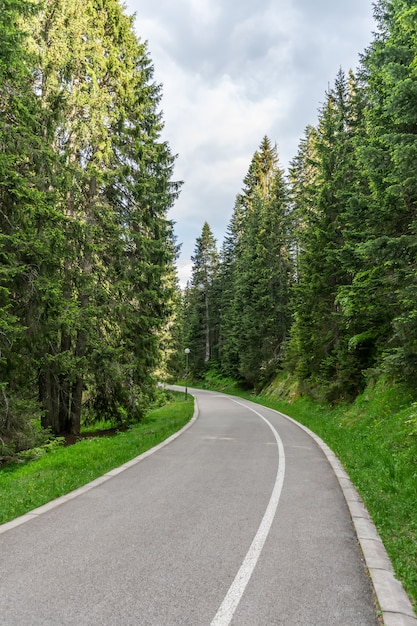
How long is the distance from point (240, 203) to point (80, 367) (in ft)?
165

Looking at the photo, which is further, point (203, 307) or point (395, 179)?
point (203, 307)

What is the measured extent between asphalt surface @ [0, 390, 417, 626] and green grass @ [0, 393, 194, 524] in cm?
39

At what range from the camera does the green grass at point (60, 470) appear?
6184 mm

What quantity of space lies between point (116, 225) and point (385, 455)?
39.0 ft

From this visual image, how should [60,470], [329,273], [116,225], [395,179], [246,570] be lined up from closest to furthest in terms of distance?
[246,570] < [60,470] < [395,179] < [116,225] < [329,273]

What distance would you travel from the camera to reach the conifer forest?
32.1 feet

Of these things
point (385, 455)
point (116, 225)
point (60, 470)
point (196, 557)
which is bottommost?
point (60, 470)

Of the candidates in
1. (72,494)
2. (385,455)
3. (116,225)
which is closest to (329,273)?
(116,225)

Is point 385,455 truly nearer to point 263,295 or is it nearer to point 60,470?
point 60,470

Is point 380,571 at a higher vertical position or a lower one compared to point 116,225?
lower

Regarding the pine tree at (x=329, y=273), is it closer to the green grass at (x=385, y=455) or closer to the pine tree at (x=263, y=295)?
the green grass at (x=385, y=455)

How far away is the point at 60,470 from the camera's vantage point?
321 inches

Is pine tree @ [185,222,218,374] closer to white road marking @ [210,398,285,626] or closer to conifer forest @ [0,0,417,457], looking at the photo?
conifer forest @ [0,0,417,457]

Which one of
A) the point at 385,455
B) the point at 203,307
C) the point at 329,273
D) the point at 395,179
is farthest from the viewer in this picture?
the point at 203,307
